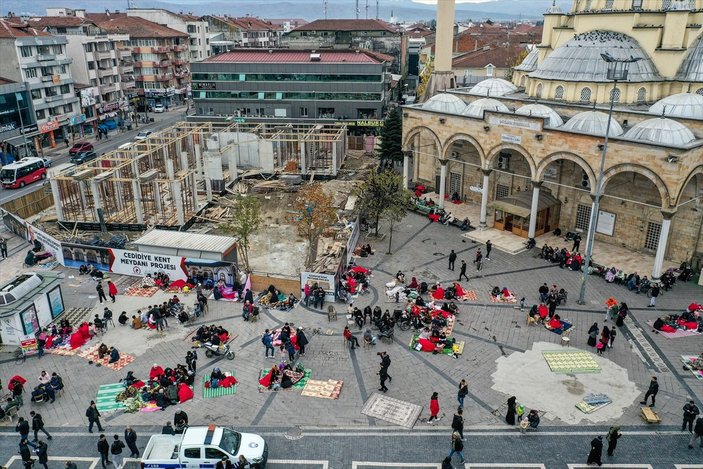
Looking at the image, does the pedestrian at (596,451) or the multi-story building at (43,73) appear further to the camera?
the multi-story building at (43,73)

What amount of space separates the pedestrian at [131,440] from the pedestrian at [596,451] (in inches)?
640

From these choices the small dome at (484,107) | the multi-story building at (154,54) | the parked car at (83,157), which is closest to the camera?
the small dome at (484,107)

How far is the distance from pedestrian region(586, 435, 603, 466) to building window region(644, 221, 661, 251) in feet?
72.6

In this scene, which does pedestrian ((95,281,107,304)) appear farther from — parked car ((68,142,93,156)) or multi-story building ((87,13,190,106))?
multi-story building ((87,13,190,106))

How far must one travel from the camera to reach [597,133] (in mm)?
35656

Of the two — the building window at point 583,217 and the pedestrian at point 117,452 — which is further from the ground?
the building window at point 583,217

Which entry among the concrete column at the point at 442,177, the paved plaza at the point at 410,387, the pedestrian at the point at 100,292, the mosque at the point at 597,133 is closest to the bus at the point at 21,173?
the paved plaza at the point at 410,387

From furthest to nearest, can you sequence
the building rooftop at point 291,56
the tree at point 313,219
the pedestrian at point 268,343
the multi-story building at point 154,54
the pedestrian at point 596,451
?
the multi-story building at point 154,54 → the building rooftop at point 291,56 → the tree at point 313,219 → the pedestrian at point 268,343 → the pedestrian at point 596,451

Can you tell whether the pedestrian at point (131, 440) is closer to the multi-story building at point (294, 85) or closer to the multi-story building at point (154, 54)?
the multi-story building at point (294, 85)

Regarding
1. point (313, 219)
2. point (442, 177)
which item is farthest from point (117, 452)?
point (442, 177)

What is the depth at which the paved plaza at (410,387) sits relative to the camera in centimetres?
2044

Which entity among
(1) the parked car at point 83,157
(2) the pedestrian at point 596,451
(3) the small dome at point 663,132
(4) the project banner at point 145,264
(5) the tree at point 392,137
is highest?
(3) the small dome at point 663,132

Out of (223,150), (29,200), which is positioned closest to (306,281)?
(223,150)

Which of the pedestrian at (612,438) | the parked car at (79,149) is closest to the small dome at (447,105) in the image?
the pedestrian at (612,438)
